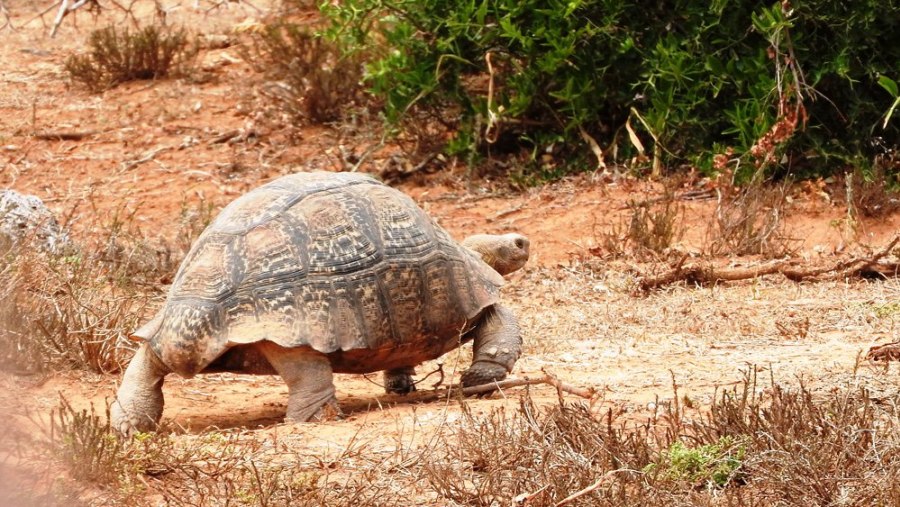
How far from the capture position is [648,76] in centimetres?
1088

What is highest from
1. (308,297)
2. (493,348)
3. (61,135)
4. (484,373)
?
(61,135)

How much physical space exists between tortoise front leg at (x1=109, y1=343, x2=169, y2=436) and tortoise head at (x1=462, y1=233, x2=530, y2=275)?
177cm

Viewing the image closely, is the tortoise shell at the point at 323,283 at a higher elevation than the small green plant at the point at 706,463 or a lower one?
higher

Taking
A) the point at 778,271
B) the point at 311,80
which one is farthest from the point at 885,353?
the point at 311,80

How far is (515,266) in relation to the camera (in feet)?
22.6

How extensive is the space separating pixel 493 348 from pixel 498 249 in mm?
681

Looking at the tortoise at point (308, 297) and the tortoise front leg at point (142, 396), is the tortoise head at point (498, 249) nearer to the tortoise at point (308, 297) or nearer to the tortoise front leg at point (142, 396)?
the tortoise at point (308, 297)

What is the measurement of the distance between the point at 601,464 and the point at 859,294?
3976mm

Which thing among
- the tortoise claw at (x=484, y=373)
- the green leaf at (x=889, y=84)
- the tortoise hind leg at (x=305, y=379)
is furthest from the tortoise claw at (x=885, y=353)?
the green leaf at (x=889, y=84)

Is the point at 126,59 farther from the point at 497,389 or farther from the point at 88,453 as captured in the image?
the point at 88,453

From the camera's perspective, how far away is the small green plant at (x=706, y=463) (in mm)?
4605

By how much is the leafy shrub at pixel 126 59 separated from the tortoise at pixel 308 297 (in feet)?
28.8

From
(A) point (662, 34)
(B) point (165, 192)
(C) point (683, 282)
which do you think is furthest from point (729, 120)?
(B) point (165, 192)

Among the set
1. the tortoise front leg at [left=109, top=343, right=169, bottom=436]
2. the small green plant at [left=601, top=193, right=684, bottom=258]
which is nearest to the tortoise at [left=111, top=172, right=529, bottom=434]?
the tortoise front leg at [left=109, top=343, right=169, bottom=436]
